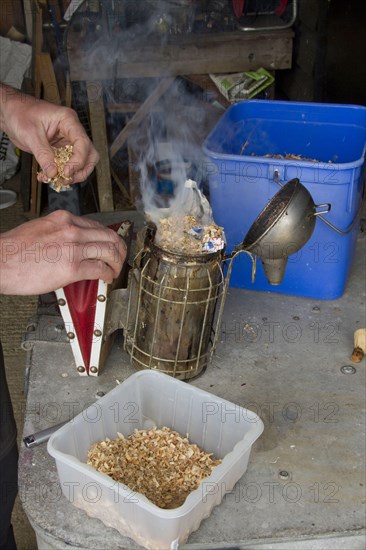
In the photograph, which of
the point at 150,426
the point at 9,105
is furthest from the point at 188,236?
the point at 9,105

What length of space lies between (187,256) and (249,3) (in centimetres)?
255

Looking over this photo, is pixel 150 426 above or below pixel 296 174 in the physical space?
below

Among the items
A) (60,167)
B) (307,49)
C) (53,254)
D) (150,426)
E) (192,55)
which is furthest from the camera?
(307,49)

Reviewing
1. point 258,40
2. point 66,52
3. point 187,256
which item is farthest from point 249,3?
point 187,256

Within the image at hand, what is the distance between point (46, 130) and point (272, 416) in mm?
839

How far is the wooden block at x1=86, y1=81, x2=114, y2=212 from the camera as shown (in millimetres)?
3299

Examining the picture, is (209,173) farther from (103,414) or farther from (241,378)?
(103,414)

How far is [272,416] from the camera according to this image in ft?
4.50

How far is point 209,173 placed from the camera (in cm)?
169

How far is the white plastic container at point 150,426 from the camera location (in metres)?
1.05

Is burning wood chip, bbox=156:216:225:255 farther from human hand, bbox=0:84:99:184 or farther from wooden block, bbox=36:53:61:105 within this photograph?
wooden block, bbox=36:53:61:105

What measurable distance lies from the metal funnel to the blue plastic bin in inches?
6.2

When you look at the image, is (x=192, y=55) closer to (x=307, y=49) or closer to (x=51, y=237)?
(x=307, y=49)

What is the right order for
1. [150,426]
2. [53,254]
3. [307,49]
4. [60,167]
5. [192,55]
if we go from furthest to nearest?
[307,49]
[192,55]
[60,167]
[150,426]
[53,254]
